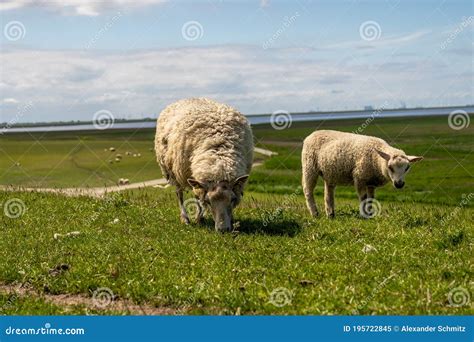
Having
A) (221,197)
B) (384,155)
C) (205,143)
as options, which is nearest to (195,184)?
(221,197)

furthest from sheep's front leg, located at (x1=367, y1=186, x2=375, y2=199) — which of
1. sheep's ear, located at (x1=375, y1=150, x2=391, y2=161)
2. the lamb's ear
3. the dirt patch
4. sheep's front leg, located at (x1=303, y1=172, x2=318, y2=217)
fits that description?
the dirt patch

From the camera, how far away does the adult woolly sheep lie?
1255cm

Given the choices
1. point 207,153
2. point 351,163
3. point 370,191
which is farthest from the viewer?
point 370,191

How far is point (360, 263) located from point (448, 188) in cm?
2819

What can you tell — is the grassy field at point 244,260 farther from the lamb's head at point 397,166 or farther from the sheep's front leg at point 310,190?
the lamb's head at point 397,166

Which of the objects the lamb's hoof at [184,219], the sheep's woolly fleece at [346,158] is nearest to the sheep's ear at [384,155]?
the sheep's woolly fleece at [346,158]

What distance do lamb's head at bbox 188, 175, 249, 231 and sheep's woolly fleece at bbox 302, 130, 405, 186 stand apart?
401cm

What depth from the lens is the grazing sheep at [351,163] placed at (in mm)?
14914

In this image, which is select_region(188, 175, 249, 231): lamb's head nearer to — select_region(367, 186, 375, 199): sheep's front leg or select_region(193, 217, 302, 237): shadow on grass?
select_region(193, 217, 302, 237): shadow on grass

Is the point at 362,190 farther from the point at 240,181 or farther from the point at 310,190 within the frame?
the point at 240,181

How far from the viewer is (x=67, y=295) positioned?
9156mm

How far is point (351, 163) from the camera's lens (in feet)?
51.5

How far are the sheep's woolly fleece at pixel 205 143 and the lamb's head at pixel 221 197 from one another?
0.12 m

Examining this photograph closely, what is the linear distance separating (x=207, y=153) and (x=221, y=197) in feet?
4.44
